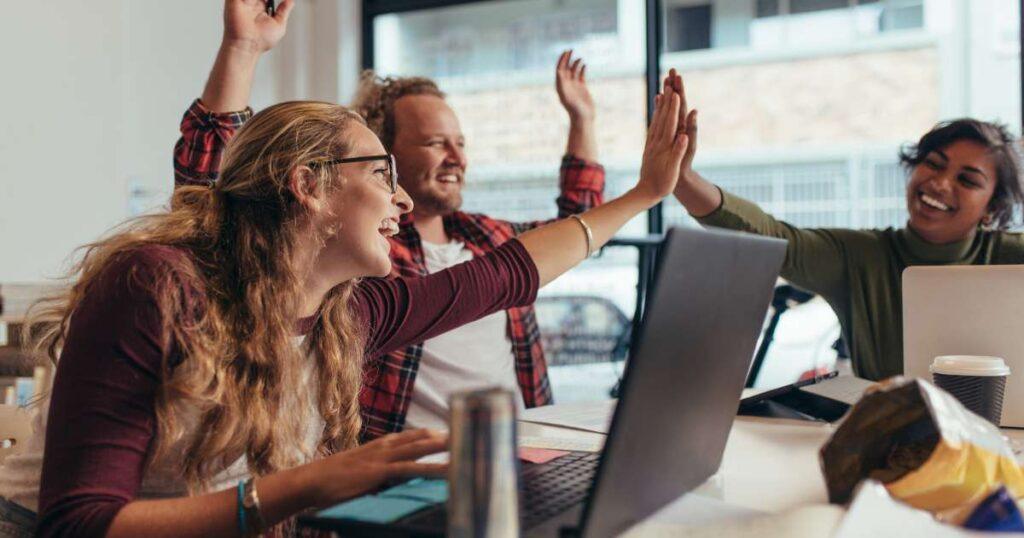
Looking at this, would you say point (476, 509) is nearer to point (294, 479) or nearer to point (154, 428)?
point (294, 479)

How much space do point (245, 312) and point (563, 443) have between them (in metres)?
0.46

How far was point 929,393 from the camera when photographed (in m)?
0.90

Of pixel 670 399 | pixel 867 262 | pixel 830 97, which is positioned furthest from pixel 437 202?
pixel 830 97

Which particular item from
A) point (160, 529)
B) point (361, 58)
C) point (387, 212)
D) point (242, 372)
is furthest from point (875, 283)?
point (361, 58)

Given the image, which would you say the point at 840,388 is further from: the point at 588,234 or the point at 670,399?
the point at 670,399

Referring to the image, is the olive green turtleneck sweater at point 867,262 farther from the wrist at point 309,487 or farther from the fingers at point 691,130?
the wrist at point 309,487

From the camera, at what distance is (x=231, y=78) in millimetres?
1748

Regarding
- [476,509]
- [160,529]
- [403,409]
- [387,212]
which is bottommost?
[403,409]

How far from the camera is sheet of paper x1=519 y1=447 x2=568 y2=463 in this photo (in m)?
1.16

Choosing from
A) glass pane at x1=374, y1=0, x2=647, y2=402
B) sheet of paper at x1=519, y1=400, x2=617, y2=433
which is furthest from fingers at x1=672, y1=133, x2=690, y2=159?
glass pane at x1=374, y1=0, x2=647, y2=402

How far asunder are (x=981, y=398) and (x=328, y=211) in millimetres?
951

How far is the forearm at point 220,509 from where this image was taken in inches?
36.9

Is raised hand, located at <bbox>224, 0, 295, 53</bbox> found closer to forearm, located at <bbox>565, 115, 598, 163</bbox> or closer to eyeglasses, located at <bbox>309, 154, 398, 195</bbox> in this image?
eyeglasses, located at <bbox>309, 154, 398, 195</bbox>

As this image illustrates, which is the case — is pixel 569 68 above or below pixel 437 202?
above
